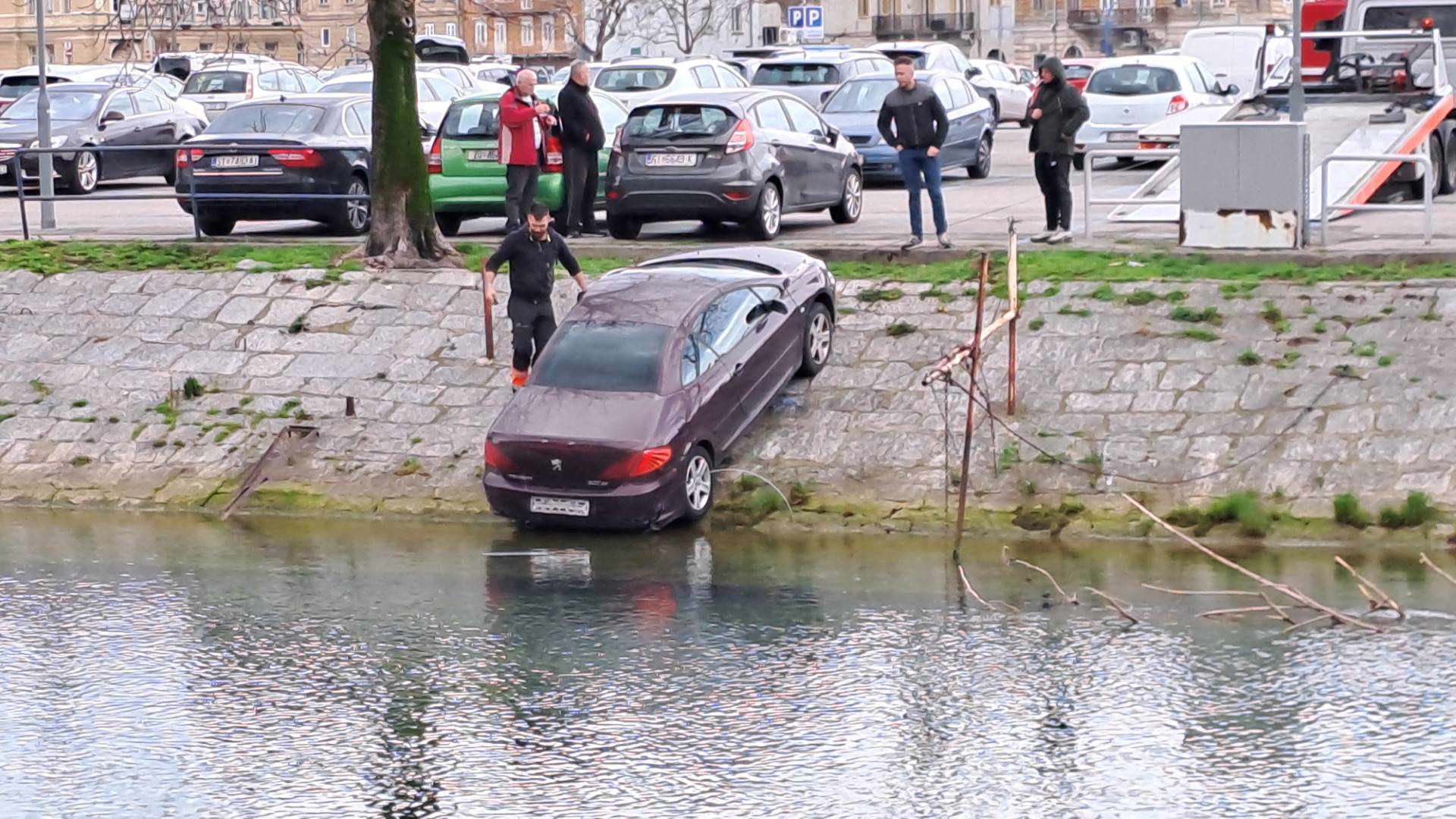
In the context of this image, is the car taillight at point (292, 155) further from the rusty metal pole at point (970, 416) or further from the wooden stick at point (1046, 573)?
the wooden stick at point (1046, 573)

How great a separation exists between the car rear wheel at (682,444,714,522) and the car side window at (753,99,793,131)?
23.3 feet

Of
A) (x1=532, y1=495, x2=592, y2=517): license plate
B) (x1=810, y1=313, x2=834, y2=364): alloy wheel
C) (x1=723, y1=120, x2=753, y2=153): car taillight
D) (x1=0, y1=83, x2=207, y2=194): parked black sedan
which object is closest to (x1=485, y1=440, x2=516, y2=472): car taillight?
(x1=532, y1=495, x2=592, y2=517): license plate

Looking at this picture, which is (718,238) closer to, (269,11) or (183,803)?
(269,11)

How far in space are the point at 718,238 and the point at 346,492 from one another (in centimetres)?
601

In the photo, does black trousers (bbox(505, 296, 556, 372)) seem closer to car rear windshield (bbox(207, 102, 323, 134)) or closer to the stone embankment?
the stone embankment

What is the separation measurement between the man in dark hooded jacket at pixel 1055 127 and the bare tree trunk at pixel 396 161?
17.5 ft

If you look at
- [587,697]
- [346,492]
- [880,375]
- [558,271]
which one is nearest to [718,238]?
[558,271]

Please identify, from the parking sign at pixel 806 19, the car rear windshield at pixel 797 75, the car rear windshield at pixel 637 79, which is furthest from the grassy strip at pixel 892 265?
the parking sign at pixel 806 19

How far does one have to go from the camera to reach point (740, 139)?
68.6 ft

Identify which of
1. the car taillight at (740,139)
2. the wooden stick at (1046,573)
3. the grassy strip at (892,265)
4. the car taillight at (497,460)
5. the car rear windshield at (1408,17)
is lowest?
the wooden stick at (1046,573)

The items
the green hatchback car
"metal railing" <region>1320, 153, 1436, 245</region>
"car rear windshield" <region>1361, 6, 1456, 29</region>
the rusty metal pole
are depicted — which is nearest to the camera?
the rusty metal pole

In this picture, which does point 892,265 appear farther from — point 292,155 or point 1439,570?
point 1439,570

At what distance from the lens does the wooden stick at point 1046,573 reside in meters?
12.5

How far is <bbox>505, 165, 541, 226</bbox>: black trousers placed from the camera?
2006cm
